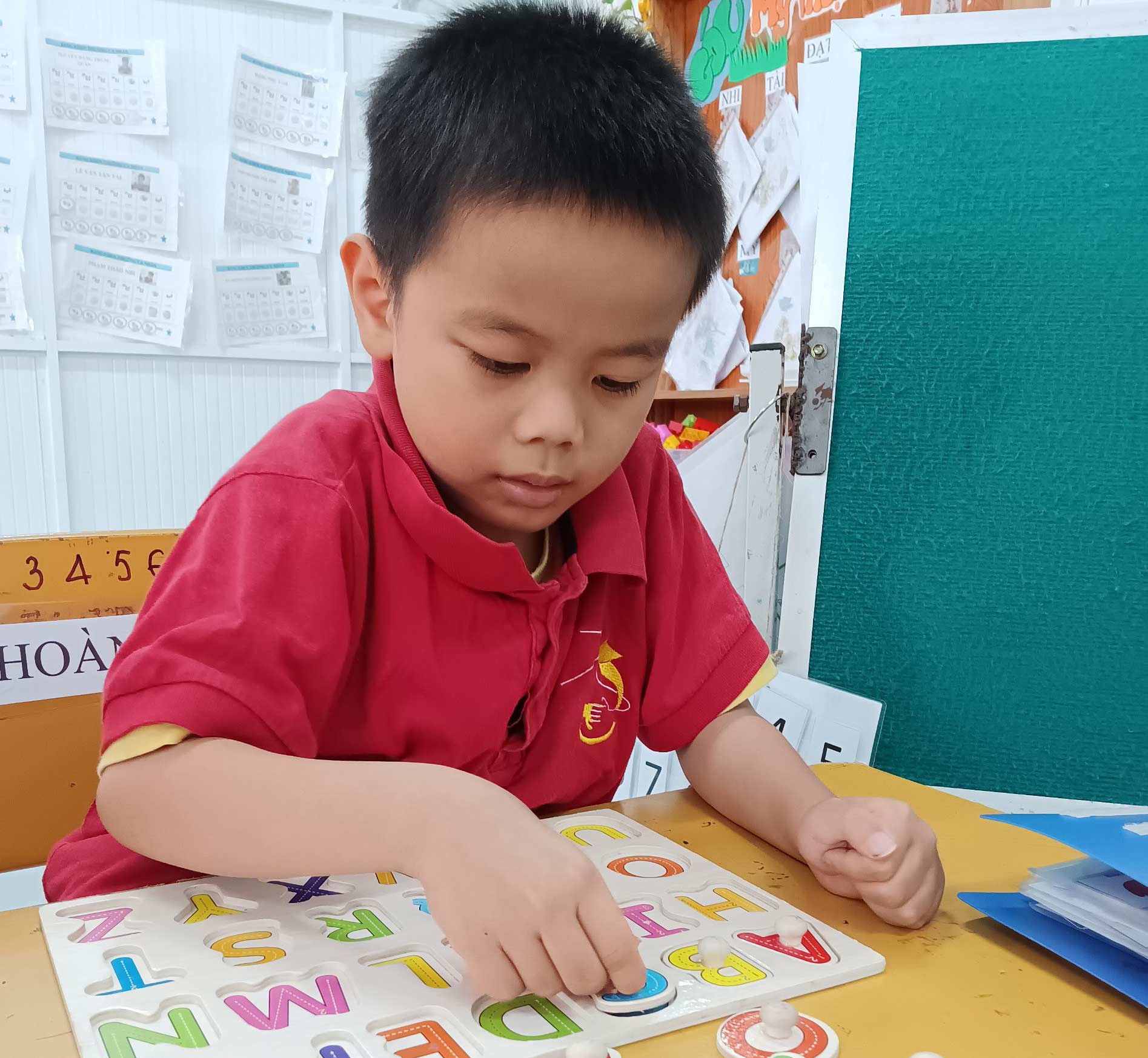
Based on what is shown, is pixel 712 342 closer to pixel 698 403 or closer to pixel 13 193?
pixel 698 403

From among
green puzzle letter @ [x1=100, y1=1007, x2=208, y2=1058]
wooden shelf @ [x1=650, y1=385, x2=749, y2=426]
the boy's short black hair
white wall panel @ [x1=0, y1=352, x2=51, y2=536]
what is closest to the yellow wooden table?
green puzzle letter @ [x1=100, y1=1007, x2=208, y2=1058]

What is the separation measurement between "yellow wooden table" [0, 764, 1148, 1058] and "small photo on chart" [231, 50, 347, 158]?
5.85 feet

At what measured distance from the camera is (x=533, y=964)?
33cm

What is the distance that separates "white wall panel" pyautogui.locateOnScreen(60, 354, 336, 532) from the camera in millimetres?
1777

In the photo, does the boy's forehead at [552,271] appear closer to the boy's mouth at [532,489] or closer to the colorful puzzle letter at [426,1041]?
the boy's mouth at [532,489]

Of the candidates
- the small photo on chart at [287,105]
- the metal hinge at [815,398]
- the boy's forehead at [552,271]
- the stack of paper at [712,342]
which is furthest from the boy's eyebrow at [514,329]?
the small photo on chart at [287,105]

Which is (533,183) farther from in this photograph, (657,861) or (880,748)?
(880,748)

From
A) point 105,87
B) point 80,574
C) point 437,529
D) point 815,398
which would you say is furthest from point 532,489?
point 105,87

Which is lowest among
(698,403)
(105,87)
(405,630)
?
(405,630)

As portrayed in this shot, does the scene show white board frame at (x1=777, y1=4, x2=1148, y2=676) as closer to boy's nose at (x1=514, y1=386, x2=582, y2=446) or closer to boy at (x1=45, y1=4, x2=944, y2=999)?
boy at (x1=45, y1=4, x2=944, y2=999)

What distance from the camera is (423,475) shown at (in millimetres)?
534

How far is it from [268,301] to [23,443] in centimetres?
53

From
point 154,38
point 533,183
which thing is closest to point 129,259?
point 154,38

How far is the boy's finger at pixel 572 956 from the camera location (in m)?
0.33
